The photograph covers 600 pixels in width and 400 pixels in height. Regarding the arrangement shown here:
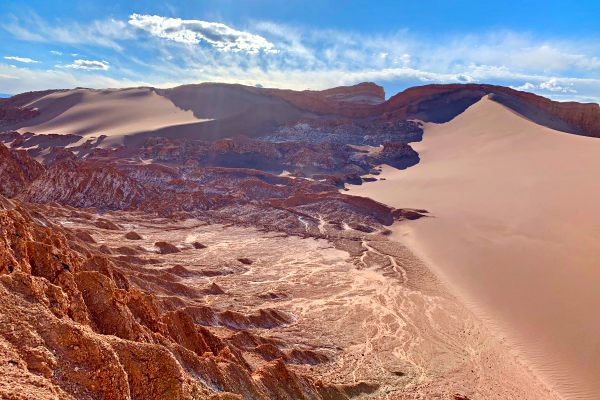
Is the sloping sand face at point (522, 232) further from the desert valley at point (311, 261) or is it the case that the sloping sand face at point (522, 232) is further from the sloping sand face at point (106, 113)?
the sloping sand face at point (106, 113)

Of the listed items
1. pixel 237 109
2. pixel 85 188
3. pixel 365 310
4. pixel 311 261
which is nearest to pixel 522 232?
pixel 311 261

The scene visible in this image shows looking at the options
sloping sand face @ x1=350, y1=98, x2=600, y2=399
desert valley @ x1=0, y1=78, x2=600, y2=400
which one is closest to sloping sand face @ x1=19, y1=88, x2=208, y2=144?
desert valley @ x1=0, y1=78, x2=600, y2=400

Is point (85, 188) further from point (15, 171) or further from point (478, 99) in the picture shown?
point (478, 99)

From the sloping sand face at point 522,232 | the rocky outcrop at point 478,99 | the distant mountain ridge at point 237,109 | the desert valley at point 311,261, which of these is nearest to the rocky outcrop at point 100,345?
the desert valley at point 311,261

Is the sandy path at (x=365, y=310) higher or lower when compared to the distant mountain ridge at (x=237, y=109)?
lower

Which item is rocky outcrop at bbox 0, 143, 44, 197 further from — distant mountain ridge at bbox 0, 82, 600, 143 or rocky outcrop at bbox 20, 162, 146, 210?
distant mountain ridge at bbox 0, 82, 600, 143
